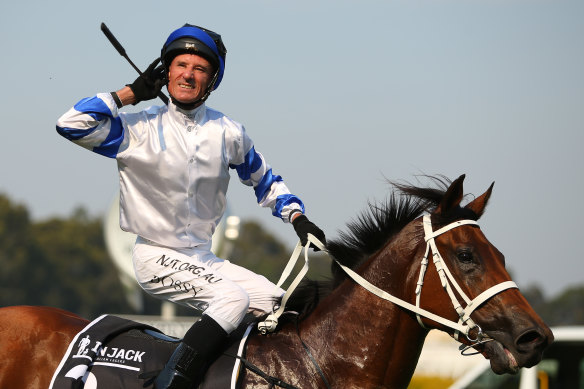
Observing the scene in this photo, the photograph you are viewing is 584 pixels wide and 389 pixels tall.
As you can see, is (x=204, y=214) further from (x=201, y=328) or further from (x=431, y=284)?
(x=431, y=284)

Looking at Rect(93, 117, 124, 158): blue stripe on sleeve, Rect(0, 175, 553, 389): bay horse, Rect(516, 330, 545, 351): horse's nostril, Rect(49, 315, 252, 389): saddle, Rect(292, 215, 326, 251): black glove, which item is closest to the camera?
Rect(516, 330, 545, 351): horse's nostril

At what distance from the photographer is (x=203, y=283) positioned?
4.73 m

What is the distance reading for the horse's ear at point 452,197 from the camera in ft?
15.0

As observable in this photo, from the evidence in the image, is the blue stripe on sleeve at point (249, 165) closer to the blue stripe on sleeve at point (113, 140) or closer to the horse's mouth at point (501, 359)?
the blue stripe on sleeve at point (113, 140)

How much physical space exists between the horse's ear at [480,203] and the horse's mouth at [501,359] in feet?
2.53

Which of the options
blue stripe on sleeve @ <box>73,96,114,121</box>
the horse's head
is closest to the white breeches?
blue stripe on sleeve @ <box>73,96,114,121</box>

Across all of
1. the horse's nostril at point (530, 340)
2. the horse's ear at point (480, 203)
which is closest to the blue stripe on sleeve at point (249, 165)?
the horse's ear at point (480, 203)

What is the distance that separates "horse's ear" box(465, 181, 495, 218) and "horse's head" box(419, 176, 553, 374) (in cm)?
8

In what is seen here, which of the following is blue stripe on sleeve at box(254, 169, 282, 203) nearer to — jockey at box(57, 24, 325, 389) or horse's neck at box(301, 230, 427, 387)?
jockey at box(57, 24, 325, 389)

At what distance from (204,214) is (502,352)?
1.87m

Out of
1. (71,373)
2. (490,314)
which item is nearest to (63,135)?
(71,373)

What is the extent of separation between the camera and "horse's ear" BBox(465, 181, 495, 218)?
4703 millimetres

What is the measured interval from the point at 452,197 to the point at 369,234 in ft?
1.82

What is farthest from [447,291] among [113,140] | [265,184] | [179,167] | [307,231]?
[113,140]
